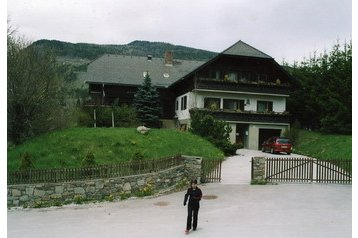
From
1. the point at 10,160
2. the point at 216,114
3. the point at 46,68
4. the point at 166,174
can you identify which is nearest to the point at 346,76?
the point at 216,114

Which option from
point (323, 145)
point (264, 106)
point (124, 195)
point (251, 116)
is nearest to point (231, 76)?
point (264, 106)

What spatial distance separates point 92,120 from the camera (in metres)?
37.2

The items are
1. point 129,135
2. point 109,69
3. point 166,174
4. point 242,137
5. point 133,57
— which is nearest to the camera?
point 166,174

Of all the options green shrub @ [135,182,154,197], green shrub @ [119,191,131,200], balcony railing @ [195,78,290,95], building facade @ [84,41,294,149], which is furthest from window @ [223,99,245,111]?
green shrub @ [119,191,131,200]

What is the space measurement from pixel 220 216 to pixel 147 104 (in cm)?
2822

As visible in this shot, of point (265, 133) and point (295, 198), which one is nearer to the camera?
point (295, 198)

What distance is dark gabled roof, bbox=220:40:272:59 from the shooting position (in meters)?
38.3

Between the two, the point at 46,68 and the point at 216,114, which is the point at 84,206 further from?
the point at 216,114

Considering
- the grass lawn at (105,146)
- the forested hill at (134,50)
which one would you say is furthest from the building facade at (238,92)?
the forested hill at (134,50)

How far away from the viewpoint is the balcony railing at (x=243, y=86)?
37.7 meters

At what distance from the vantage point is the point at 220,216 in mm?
13531

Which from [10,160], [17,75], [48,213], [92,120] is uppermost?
[17,75]

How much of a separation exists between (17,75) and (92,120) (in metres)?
14.1

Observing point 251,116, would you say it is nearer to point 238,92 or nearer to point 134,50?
point 238,92
